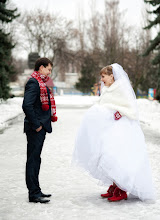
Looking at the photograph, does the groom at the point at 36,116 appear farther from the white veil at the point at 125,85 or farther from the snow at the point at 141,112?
the snow at the point at 141,112

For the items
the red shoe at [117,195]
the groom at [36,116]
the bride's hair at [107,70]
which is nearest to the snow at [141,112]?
the red shoe at [117,195]

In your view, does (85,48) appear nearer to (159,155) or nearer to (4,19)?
(4,19)

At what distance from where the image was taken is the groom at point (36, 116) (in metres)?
4.61

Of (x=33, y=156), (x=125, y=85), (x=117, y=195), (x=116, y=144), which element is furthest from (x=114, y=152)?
(x=33, y=156)

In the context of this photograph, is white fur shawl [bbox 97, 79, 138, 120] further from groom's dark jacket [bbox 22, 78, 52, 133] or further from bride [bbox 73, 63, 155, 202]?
groom's dark jacket [bbox 22, 78, 52, 133]

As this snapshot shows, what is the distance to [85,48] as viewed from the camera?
214ft

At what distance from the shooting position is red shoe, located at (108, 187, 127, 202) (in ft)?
16.1

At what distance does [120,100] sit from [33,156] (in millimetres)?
1304

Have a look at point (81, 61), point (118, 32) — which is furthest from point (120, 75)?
point (81, 61)

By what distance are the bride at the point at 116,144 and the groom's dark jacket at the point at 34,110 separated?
19.6 inches

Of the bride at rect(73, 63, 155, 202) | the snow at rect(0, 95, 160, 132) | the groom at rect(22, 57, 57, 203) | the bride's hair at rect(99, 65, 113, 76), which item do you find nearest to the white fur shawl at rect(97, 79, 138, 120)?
the bride at rect(73, 63, 155, 202)

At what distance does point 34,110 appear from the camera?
470 cm

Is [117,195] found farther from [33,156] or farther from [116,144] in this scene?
[33,156]

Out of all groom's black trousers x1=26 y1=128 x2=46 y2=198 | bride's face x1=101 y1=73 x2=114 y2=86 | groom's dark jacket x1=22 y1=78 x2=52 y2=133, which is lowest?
groom's black trousers x1=26 y1=128 x2=46 y2=198
